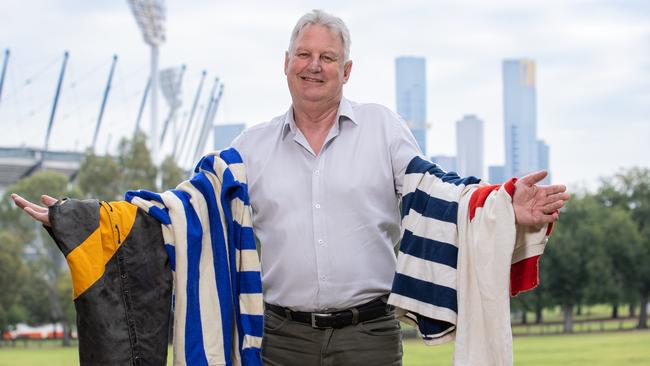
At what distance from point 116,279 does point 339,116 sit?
1424 mm

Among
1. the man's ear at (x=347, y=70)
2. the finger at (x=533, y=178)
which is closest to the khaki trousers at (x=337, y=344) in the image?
the finger at (x=533, y=178)

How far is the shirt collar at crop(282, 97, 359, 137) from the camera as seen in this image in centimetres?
542

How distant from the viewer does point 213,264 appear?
539 cm

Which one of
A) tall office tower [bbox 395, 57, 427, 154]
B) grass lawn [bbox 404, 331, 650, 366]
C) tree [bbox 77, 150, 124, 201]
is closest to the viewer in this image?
grass lawn [bbox 404, 331, 650, 366]

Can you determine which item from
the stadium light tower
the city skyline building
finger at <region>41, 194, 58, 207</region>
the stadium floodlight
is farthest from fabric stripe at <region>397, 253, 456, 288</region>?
the city skyline building

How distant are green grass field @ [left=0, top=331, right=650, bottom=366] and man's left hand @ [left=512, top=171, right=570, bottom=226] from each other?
3742 centimetres

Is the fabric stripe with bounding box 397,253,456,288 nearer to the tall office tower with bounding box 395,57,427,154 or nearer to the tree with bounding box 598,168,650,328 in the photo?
the tree with bounding box 598,168,650,328

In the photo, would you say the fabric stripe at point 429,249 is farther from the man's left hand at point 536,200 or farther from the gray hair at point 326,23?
the gray hair at point 326,23

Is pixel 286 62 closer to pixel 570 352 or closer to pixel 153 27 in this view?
pixel 570 352

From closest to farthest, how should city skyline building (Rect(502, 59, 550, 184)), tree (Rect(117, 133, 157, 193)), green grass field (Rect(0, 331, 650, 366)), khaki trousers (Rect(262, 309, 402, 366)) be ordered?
khaki trousers (Rect(262, 309, 402, 366)) < green grass field (Rect(0, 331, 650, 366)) < tree (Rect(117, 133, 157, 193)) < city skyline building (Rect(502, 59, 550, 184))

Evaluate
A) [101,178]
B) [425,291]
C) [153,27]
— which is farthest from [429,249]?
[153,27]

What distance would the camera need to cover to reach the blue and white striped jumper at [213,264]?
532 cm

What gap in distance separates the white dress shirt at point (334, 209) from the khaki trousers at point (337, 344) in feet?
0.41

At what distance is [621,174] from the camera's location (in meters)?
75.1
